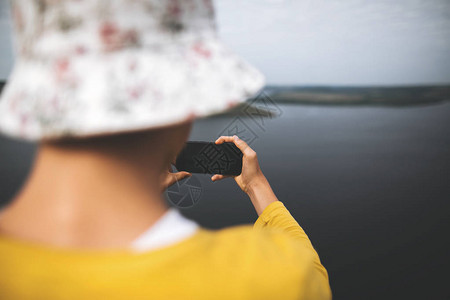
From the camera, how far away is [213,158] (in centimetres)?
56

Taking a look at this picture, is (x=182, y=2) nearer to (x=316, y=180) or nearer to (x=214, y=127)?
(x=214, y=127)

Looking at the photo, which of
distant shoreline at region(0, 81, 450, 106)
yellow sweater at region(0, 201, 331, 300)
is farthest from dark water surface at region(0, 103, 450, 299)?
yellow sweater at region(0, 201, 331, 300)

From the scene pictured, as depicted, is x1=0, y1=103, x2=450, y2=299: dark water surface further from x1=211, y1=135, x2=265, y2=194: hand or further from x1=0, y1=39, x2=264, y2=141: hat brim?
x1=0, y1=39, x2=264, y2=141: hat brim

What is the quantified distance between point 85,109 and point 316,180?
1.40 m

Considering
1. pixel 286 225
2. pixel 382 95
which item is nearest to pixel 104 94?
pixel 286 225

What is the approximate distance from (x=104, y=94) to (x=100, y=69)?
18 mm

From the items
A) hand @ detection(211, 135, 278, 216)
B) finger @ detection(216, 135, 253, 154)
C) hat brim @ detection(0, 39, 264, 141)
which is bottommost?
hand @ detection(211, 135, 278, 216)

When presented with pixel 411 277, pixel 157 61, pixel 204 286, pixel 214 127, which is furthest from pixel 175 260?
pixel 411 277

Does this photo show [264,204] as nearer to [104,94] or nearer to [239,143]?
[239,143]

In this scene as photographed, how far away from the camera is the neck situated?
0.81ft

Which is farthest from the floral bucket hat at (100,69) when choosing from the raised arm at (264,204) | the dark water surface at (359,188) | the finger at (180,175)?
the dark water surface at (359,188)

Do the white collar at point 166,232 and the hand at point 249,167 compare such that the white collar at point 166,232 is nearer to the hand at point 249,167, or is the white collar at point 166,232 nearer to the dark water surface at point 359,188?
the hand at point 249,167

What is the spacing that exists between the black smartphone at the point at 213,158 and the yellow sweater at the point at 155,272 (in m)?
0.27

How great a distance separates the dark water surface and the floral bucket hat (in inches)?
37.1
